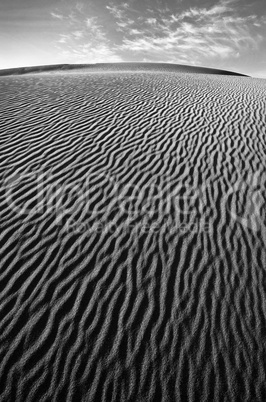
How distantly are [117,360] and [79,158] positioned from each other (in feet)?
12.3

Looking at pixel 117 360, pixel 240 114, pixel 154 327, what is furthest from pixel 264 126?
pixel 117 360

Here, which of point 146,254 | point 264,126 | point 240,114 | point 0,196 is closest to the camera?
point 146,254

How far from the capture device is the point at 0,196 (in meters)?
4.11

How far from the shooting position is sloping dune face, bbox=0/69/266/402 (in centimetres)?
231

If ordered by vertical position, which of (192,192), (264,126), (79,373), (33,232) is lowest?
(79,373)

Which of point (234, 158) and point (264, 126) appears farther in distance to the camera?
point (264, 126)

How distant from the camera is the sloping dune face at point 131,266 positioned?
2309mm

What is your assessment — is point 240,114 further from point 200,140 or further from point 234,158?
point 234,158

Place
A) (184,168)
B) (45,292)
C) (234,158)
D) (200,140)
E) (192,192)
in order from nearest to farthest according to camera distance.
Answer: (45,292)
(192,192)
(184,168)
(234,158)
(200,140)

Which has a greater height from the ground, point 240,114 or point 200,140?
point 240,114

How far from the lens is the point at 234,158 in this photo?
544 cm

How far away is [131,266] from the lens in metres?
3.16

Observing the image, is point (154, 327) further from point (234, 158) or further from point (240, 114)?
point (240, 114)

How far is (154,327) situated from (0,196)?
10.1 feet
